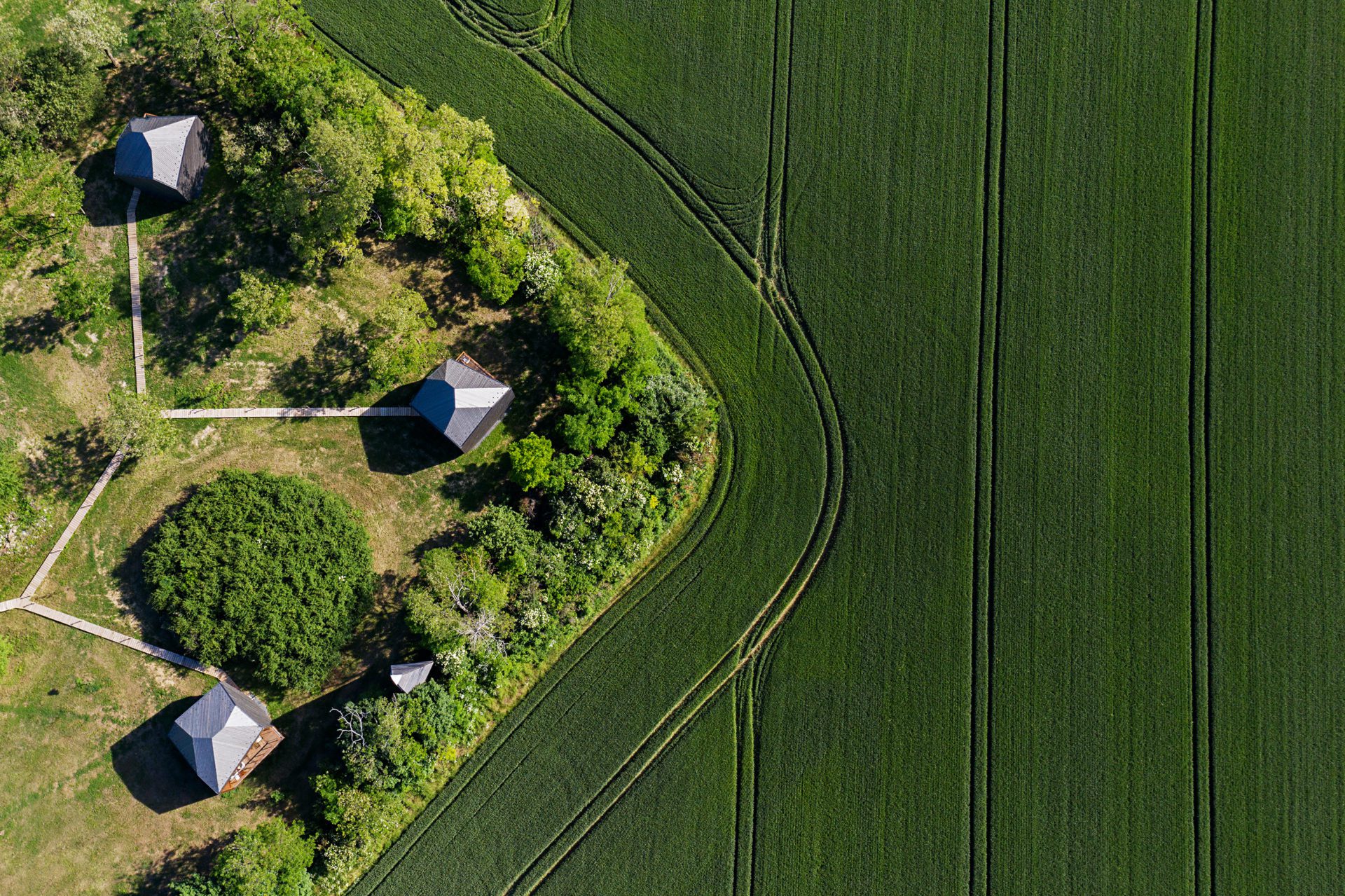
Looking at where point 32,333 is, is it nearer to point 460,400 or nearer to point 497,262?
point 460,400

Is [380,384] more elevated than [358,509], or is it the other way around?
[380,384]

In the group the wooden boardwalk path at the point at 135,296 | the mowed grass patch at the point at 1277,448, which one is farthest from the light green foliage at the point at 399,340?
the mowed grass patch at the point at 1277,448

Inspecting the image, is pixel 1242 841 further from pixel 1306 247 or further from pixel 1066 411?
pixel 1306 247

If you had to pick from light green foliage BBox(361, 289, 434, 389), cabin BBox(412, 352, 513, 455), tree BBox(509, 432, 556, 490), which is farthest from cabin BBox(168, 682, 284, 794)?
tree BBox(509, 432, 556, 490)

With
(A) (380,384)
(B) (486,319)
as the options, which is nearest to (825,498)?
(B) (486,319)

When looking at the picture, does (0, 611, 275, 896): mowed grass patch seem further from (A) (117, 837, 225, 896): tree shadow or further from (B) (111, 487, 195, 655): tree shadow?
(B) (111, 487, 195, 655): tree shadow

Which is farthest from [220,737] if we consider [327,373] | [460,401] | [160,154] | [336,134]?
[336,134]
